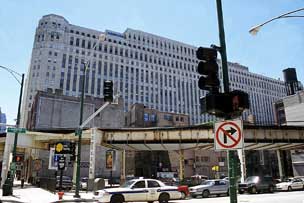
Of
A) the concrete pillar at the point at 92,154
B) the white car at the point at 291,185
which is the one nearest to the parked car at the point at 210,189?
the white car at the point at 291,185

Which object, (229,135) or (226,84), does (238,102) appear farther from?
(229,135)

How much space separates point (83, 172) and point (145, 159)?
22.8 meters

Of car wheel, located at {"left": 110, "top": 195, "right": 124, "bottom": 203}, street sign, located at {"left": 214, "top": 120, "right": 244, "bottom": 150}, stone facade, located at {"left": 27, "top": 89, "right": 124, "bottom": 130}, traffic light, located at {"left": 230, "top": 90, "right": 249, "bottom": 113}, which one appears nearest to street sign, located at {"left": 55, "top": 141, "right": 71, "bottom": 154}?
car wheel, located at {"left": 110, "top": 195, "right": 124, "bottom": 203}

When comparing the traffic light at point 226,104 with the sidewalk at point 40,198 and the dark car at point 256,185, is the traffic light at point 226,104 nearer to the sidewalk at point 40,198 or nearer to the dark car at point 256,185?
the sidewalk at point 40,198

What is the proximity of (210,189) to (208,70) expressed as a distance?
21989 millimetres

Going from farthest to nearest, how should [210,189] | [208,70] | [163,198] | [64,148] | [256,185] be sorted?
[256,185]
[210,189]
[64,148]
[163,198]
[208,70]

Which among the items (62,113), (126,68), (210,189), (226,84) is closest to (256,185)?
(210,189)

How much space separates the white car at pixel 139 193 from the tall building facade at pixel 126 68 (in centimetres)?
9645

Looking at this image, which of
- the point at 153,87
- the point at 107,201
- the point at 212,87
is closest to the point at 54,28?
the point at 153,87

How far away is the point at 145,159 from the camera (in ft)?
259

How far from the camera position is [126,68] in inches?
5192

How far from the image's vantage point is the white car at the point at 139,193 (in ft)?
53.9

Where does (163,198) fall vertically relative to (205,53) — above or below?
below

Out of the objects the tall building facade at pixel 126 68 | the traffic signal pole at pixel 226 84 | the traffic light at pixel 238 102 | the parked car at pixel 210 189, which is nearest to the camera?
the traffic signal pole at pixel 226 84
